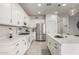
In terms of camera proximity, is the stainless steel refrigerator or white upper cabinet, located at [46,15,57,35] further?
the stainless steel refrigerator

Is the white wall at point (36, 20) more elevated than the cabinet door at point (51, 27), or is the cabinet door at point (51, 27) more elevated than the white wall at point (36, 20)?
the white wall at point (36, 20)

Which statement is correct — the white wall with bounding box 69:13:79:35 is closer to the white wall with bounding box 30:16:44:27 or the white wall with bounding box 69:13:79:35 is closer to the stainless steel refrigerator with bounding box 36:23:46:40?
the stainless steel refrigerator with bounding box 36:23:46:40

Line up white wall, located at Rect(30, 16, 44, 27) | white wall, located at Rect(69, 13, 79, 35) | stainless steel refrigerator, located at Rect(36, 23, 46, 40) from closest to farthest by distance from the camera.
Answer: white wall, located at Rect(69, 13, 79, 35)
stainless steel refrigerator, located at Rect(36, 23, 46, 40)
white wall, located at Rect(30, 16, 44, 27)

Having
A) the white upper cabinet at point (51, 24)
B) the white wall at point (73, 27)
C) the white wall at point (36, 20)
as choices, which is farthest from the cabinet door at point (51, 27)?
the white wall at point (73, 27)

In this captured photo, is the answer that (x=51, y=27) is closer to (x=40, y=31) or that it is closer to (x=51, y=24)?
(x=51, y=24)

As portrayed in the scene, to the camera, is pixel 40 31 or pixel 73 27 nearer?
pixel 73 27

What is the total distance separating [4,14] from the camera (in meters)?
2.17

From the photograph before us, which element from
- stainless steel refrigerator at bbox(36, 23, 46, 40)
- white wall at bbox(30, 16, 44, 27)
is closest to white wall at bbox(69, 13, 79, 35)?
stainless steel refrigerator at bbox(36, 23, 46, 40)

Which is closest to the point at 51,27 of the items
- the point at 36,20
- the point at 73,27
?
the point at 36,20

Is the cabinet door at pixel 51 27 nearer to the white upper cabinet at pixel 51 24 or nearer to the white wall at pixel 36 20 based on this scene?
the white upper cabinet at pixel 51 24

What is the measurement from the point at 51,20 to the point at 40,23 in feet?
3.47

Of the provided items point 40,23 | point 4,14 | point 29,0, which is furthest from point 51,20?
point 29,0

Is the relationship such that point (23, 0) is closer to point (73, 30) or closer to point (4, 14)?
point (4, 14)
